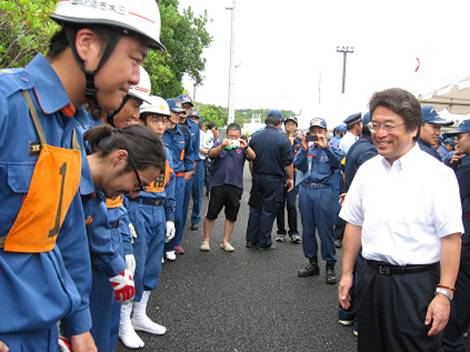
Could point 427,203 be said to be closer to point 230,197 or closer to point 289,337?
point 289,337

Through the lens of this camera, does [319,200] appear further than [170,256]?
No

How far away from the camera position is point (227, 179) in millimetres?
6594

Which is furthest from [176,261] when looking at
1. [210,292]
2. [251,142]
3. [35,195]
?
[35,195]

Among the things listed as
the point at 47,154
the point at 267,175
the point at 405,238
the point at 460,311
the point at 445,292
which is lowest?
the point at 460,311

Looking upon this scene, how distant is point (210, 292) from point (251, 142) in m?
2.81

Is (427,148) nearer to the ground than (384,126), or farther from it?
nearer to the ground

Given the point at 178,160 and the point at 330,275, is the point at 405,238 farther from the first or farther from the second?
the point at 178,160

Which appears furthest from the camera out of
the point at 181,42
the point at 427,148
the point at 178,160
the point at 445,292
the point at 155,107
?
the point at 181,42

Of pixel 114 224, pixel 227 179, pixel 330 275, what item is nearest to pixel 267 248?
pixel 227 179

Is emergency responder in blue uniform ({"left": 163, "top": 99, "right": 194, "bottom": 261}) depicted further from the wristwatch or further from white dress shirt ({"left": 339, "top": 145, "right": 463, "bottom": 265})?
the wristwatch

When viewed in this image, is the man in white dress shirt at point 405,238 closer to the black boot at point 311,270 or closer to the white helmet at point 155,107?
Answer: the white helmet at point 155,107

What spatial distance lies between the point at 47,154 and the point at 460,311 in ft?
11.3

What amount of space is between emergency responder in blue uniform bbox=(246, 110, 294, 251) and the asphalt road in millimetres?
480

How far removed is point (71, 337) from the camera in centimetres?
153
